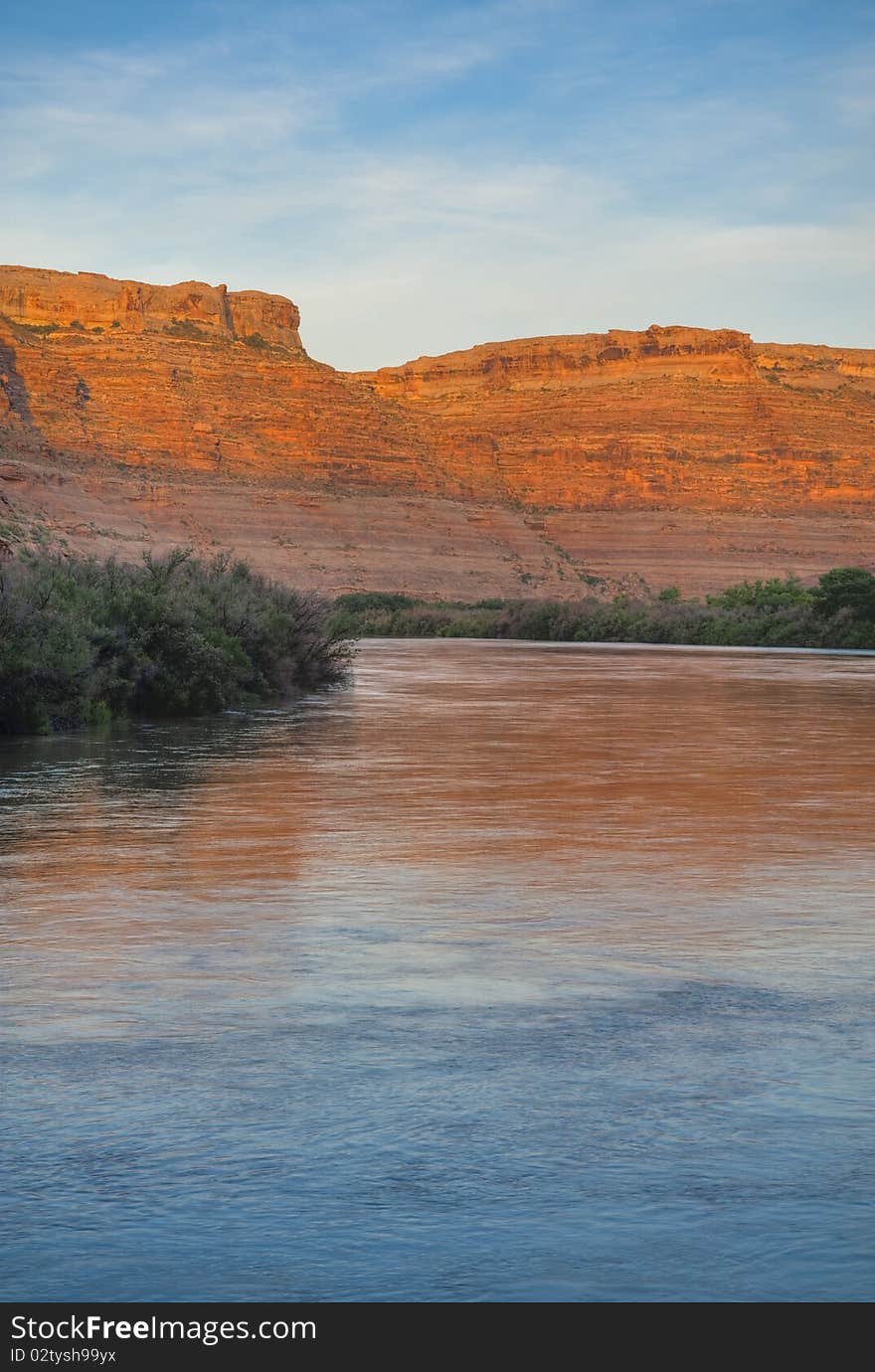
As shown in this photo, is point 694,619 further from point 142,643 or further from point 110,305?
point 110,305

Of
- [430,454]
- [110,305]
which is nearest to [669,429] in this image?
[430,454]

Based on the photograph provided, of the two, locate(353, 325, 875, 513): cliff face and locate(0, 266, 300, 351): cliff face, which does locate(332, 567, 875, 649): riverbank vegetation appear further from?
locate(0, 266, 300, 351): cliff face

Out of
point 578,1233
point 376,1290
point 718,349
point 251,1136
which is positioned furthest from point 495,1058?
point 718,349

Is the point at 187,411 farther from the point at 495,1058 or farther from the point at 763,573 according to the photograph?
the point at 495,1058

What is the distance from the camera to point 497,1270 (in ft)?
13.1

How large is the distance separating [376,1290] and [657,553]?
353 feet

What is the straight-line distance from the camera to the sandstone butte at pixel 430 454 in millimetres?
98750

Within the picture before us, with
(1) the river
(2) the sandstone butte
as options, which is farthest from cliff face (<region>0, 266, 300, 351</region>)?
(1) the river

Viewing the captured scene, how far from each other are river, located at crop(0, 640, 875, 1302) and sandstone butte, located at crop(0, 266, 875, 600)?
7387 centimetres

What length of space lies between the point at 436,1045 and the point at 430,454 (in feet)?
366

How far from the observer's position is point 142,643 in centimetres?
2242

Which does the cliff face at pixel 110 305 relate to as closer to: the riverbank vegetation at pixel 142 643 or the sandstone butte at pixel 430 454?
the sandstone butte at pixel 430 454

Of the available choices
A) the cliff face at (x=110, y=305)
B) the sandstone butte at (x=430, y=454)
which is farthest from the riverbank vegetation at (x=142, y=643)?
the cliff face at (x=110, y=305)

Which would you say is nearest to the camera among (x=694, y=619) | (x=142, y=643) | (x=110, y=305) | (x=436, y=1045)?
(x=436, y=1045)
